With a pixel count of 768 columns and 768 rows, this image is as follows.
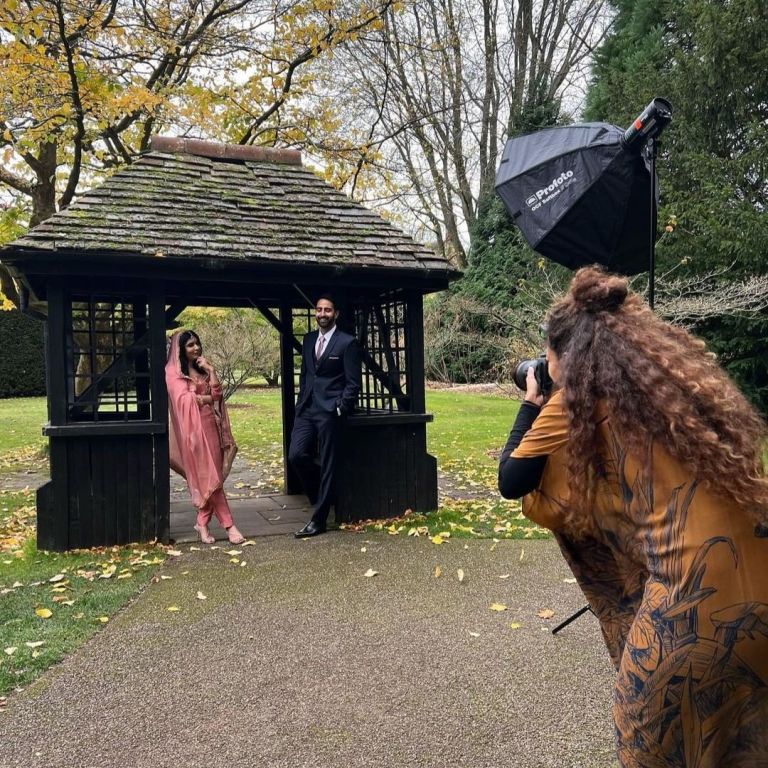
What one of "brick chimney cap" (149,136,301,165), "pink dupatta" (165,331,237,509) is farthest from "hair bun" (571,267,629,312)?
"brick chimney cap" (149,136,301,165)

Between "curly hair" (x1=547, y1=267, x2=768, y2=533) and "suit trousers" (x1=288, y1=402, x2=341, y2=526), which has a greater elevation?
"curly hair" (x1=547, y1=267, x2=768, y2=533)

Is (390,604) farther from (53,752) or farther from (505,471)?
(505,471)

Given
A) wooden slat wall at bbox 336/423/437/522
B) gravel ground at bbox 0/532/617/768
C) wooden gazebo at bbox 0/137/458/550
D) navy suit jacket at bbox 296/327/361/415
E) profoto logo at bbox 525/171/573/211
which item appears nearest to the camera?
gravel ground at bbox 0/532/617/768

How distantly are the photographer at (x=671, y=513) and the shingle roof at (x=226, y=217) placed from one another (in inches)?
193

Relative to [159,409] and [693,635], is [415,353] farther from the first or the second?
[693,635]

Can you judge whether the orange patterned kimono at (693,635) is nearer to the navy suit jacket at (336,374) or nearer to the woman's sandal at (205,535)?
the navy suit jacket at (336,374)

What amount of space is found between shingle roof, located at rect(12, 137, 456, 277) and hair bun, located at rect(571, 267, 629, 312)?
474cm

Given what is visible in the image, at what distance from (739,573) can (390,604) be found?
10.6 ft

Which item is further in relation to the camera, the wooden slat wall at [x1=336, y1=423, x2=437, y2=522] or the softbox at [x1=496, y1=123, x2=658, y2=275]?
the wooden slat wall at [x1=336, y1=423, x2=437, y2=522]

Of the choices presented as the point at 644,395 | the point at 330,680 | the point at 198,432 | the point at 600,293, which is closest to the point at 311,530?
the point at 198,432

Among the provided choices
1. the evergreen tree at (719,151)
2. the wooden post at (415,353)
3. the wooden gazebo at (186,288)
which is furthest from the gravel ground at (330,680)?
the evergreen tree at (719,151)

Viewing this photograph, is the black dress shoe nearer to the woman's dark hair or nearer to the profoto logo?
the woman's dark hair

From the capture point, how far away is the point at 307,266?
641 centimetres

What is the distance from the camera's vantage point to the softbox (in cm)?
363
